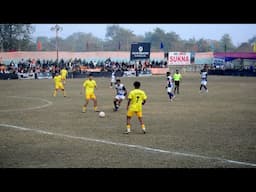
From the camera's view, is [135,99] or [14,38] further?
[14,38]

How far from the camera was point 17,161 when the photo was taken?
31.8ft

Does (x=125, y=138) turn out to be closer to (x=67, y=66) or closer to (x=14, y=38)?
(x=67, y=66)

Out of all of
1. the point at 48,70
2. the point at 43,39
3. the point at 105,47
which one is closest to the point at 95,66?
the point at 48,70

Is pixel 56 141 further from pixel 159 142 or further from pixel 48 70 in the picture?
pixel 48 70

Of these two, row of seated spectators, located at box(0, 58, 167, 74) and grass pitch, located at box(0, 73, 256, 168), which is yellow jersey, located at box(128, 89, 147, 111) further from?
row of seated spectators, located at box(0, 58, 167, 74)

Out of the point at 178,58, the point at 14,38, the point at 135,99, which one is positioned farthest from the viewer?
the point at 14,38

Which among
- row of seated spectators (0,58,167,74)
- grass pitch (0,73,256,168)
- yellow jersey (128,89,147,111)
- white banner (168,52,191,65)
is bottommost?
grass pitch (0,73,256,168)

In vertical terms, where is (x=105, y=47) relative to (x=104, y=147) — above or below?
above

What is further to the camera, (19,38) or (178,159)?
(19,38)

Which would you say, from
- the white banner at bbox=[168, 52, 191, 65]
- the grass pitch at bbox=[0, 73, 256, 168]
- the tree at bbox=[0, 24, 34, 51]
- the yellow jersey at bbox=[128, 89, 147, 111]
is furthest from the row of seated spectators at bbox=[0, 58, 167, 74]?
the yellow jersey at bbox=[128, 89, 147, 111]

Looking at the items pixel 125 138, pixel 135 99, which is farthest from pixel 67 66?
pixel 125 138

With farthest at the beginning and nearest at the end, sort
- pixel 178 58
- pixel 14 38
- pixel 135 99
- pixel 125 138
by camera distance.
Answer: pixel 14 38 → pixel 178 58 → pixel 135 99 → pixel 125 138
